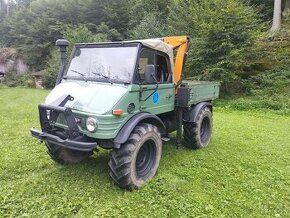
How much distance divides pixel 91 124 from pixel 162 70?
5.78 ft

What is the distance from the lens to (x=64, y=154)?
4266 millimetres

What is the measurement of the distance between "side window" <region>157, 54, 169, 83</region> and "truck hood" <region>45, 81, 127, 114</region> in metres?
1.05

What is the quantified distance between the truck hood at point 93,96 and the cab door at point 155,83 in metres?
0.42

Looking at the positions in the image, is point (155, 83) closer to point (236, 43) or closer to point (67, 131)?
point (67, 131)

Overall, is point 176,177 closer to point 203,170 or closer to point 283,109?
point 203,170

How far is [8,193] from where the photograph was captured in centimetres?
350

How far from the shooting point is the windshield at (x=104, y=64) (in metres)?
3.79

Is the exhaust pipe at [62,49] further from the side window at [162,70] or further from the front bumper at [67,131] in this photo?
the side window at [162,70]

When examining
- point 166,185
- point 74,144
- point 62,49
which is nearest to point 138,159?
point 166,185

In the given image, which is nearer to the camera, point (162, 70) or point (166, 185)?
point (166, 185)

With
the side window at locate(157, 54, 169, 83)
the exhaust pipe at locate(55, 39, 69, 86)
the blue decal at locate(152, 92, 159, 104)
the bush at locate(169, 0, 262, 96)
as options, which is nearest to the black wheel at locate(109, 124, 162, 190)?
the blue decal at locate(152, 92, 159, 104)

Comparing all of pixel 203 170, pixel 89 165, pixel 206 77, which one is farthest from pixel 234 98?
pixel 89 165

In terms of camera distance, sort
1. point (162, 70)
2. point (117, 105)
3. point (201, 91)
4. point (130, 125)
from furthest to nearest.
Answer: point (201, 91) → point (162, 70) → point (130, 125) → point (117, 105)

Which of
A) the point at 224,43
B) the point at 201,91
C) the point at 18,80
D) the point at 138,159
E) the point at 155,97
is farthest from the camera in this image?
the point at 18,80
